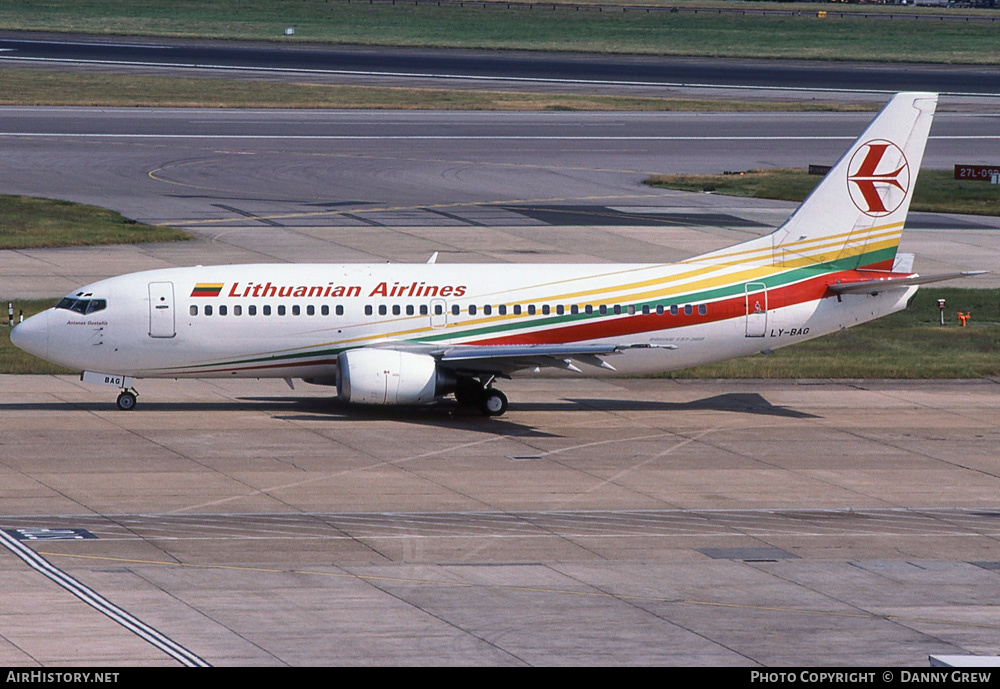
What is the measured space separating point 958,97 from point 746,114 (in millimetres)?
20112

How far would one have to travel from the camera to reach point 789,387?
156 feet

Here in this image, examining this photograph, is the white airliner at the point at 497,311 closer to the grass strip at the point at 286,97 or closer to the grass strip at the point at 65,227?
the grass strip at the point at 65,227

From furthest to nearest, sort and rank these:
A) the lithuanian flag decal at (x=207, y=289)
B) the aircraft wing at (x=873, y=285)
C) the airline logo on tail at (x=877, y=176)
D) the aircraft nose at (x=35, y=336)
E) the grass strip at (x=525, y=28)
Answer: the grass strip at (x=525, y=28) < the airline logo on tail at (x=877, y=176) < the aircraft wing at (x=873, y=285) < the lithuanian flag decal at (x=207, y=289) < the aircraft nose at (x=35, y=336)

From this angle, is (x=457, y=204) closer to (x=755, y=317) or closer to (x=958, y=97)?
(x=755, y=317)

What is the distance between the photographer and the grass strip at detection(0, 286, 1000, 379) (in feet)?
162

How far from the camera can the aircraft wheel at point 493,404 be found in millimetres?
41969

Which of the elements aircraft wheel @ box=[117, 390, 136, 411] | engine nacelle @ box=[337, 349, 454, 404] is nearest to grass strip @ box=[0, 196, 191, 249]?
aircraft wheel @ box=[117, 390, 136, 411]

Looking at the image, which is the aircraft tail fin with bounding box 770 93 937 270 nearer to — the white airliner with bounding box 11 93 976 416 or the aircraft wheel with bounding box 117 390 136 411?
the white airliner with bounding box 11 93 976 416

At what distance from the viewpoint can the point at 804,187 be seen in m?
84.8

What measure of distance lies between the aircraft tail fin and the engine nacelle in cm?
1100

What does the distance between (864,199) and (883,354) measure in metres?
9.77

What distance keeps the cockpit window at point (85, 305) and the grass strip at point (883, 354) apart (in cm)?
686

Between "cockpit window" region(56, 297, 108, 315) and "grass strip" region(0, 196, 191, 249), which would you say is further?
"grass strip" region(0, 196, 191, 249)

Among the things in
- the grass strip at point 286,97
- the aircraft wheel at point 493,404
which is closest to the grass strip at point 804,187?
the grass strip at point 286,97
